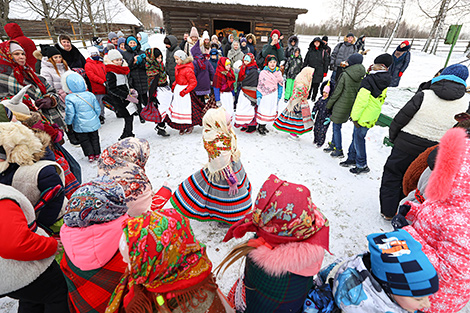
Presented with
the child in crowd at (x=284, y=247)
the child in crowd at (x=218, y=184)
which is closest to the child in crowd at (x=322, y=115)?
the child in crowd at (x=218, y=184)

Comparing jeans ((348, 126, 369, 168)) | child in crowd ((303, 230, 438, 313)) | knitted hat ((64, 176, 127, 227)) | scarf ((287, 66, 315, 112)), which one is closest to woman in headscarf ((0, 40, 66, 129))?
knitted hat ((64, 176, 127, 227))

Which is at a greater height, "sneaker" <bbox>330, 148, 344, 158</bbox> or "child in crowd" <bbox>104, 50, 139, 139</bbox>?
"child in crowd" <bbox>104, 50, 139, 139</bbox>

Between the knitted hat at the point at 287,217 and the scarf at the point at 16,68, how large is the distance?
4.75m

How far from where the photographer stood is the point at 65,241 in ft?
4.23

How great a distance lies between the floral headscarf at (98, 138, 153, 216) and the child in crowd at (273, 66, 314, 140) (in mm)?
4263

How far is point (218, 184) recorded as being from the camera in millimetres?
2961

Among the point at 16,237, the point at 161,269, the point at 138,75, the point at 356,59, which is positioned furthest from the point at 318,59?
the point at 16,237

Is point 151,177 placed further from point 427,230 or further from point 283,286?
point 427,230

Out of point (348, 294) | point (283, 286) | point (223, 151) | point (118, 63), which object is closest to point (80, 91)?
point (118, 63)

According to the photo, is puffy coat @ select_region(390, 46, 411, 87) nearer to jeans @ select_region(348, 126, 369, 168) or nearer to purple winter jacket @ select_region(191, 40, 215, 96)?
jeans @ select_region(348, 126, 369, 168)

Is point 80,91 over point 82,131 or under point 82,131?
over

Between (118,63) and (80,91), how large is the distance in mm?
1090

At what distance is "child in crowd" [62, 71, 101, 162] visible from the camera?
4203mm

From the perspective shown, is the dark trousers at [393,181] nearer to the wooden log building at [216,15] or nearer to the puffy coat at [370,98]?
the puffy coat at [370,98]
